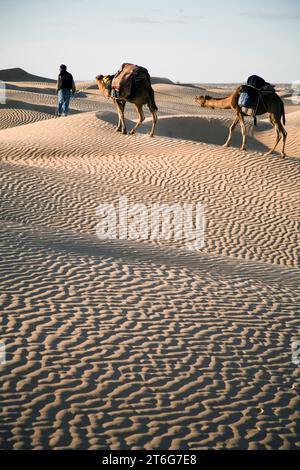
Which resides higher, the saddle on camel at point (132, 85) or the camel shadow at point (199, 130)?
the saddle on camel at point (132, 85)

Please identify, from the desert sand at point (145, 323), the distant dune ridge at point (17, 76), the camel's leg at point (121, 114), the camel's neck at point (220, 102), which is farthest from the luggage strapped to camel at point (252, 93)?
the distant dune ridge at point (17, 76)

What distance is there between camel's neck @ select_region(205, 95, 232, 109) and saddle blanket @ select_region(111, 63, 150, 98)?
67.6 inches

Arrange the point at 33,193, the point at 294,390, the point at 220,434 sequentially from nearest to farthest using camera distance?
1. the point at 220,434
2. the point at 294,390
3. the point at 33,193

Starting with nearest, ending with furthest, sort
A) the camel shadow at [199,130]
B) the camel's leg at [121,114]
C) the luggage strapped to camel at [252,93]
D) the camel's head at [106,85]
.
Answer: the luggage strapped to camel at [252,93], the camel's leg at [121,114], the camel's head at [106,85], the camel shadow at [199,130]

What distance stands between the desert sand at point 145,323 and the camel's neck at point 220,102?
9.89ft

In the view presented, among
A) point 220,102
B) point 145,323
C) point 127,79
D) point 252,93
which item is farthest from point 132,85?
point 145,323

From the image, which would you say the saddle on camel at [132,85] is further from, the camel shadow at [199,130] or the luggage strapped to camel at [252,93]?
the camel shadow at [199,130]

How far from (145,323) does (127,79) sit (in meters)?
10.9

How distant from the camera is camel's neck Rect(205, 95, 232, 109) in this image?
15109 mm

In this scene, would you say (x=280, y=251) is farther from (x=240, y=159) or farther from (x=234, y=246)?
(x=240, y=159)

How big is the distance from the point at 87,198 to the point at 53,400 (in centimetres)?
789

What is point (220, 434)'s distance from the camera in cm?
407

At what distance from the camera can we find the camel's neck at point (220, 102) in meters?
15.1
